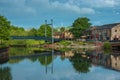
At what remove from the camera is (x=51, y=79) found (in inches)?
1356

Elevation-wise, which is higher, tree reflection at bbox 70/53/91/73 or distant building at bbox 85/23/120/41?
distant building at bbox 85/23/120/41

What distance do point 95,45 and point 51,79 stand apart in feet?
293

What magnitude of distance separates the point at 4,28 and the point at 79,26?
6565 centimetres

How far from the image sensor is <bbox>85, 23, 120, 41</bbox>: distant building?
5669 inches

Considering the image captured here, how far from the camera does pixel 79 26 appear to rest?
158125 millimetres

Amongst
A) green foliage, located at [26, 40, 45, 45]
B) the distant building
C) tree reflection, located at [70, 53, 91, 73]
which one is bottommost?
tree reflection, located at [70, 53, 91, 73]

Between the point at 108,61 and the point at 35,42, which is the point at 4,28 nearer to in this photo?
the point at 108,61

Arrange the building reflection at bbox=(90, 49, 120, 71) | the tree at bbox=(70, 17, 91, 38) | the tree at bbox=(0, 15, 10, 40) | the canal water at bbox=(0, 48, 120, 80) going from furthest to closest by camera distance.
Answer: the tree at bbox=(70, 17, 91, 38) < the tree at bbox=(0, 15, 10, 40) < the building reflection at bbox=(90, 49, 120, 71) < the canal water at bbox=(0, 48, 120, 80)

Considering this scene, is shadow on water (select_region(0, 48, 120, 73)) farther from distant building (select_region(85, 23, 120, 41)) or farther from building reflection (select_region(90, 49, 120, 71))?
distant building (select_region(85, 23, 120, 41))

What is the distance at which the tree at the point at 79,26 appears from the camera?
6235 inches

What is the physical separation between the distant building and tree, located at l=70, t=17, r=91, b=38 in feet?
22.8

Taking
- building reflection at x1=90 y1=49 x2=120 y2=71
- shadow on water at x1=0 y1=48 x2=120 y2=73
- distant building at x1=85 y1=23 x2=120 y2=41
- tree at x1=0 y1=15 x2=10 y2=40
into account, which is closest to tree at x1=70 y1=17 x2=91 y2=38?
distant building at x1=85 y1=23 x2=120 y2=41

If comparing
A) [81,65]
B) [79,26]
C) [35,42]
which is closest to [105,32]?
[79,26]

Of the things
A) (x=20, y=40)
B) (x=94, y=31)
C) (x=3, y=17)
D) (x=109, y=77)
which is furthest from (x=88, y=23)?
(x=109, y=77)
